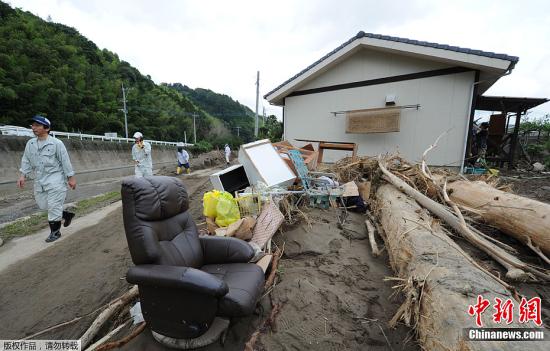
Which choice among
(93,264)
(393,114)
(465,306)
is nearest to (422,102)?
(393,114)

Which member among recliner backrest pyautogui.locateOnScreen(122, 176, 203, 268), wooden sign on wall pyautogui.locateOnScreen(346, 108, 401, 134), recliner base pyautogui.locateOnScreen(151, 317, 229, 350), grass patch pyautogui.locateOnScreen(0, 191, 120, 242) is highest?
wooden sign on wall pyautogui.locateOnScreen(346, 108, 401, 134)

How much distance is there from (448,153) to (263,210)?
555cm

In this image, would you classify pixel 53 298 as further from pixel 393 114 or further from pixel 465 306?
pixel 393 114

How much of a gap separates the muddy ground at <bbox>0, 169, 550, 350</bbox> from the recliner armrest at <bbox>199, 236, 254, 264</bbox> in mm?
471

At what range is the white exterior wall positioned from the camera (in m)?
5.97

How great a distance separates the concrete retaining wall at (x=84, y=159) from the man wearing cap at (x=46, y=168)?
16.9 feet

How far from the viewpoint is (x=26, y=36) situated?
2130cm

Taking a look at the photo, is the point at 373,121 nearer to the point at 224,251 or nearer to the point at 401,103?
the point at 401,103

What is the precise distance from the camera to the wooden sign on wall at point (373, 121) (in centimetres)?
645

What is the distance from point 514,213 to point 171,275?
390 centimetres

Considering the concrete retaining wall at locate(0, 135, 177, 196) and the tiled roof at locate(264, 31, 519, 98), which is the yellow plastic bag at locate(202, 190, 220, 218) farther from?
the concrete retaining wall at locate(0, 135, 177, 196)

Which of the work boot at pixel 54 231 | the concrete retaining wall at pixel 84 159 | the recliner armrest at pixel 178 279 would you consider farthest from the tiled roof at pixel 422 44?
the concrete retaining wall at pixel 84 159

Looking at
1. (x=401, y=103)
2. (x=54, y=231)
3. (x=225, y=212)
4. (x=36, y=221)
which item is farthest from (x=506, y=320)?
(x=36, y=221)

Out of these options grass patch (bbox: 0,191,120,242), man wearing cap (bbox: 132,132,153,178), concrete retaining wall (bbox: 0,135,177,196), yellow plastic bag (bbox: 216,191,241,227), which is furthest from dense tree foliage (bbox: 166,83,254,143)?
yellow plastic bag (bbox: 216,191,241,227)
